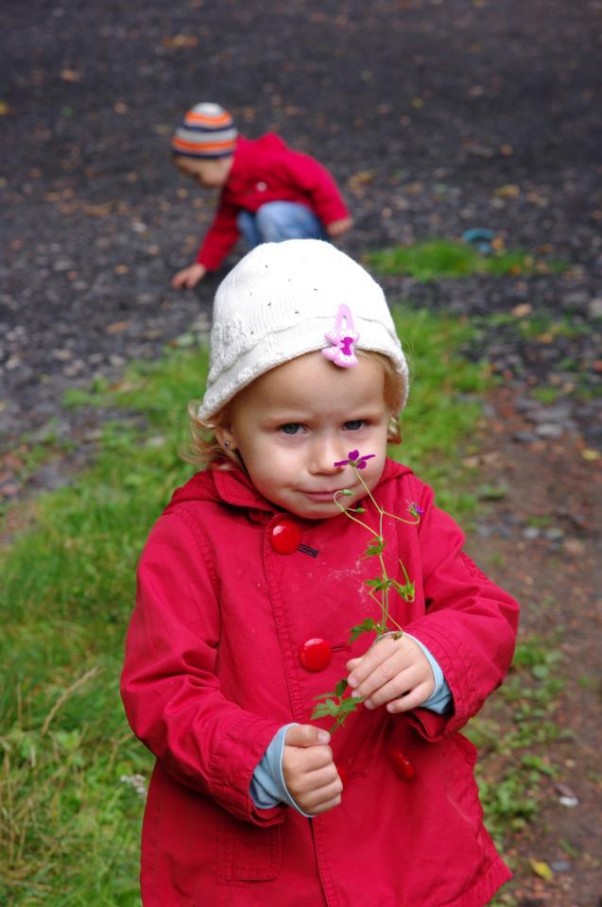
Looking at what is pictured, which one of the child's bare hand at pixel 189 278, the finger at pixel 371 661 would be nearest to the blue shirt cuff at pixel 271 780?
the finger at pixel 371 661

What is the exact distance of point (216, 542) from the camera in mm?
1907

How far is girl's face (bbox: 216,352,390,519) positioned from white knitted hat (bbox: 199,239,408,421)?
31 mm

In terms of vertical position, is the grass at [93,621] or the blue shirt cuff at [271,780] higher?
the blue shirt cuff at [271,780]

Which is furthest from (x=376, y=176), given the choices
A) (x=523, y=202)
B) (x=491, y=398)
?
(x=491, y=398)

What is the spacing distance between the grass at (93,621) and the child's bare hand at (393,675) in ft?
3.17

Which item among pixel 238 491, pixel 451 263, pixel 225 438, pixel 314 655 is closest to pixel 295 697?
pixel 314 655

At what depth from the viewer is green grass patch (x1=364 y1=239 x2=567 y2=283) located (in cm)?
622

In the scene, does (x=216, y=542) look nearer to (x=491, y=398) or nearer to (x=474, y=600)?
(x=474, y=600)

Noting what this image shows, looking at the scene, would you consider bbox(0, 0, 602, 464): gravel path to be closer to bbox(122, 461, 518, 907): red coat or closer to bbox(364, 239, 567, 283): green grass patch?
bbox(364, 239, 567, 283): green grass patch

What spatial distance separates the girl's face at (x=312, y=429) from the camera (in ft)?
5.97

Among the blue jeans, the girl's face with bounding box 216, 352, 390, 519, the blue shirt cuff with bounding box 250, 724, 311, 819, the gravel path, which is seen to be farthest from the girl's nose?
the blue jeans

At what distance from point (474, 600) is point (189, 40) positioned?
34.2 ft

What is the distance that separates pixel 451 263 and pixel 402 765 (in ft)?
15.7

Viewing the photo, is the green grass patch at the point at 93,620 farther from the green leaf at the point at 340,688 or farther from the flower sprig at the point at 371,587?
the green leaf at the point at 340,688
